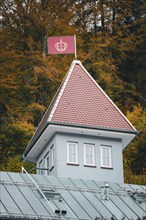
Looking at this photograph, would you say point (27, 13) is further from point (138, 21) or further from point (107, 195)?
point (107, 195)

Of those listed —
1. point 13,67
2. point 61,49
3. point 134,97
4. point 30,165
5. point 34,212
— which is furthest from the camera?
point 134,97

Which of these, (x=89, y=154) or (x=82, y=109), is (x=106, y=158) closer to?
(x=89, y=154)

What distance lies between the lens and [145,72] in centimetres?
8038

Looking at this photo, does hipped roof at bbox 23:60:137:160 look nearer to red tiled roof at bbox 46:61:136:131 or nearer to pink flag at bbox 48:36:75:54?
red tiled roof at bbox 46:61:136:131

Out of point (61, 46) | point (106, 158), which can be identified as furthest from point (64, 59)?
point (106, 158)

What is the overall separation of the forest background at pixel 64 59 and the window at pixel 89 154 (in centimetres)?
1493

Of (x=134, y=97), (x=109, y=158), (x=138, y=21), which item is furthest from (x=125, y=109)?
(x=109, y=158)

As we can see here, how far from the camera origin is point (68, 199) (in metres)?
44.3

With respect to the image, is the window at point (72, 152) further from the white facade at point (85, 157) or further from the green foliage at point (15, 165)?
the green foliage at point (15, 165)

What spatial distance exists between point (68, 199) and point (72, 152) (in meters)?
6.56

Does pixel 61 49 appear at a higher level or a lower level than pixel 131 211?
higher

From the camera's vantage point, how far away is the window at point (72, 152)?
50281 millimetres

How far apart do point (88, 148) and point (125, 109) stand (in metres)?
26.2

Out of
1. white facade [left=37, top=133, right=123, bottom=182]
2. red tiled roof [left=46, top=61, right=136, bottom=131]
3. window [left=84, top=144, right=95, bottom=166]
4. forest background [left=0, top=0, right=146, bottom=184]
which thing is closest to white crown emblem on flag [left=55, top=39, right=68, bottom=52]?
red tiled roof [left=46, top=61, right=136, bottom=131]
